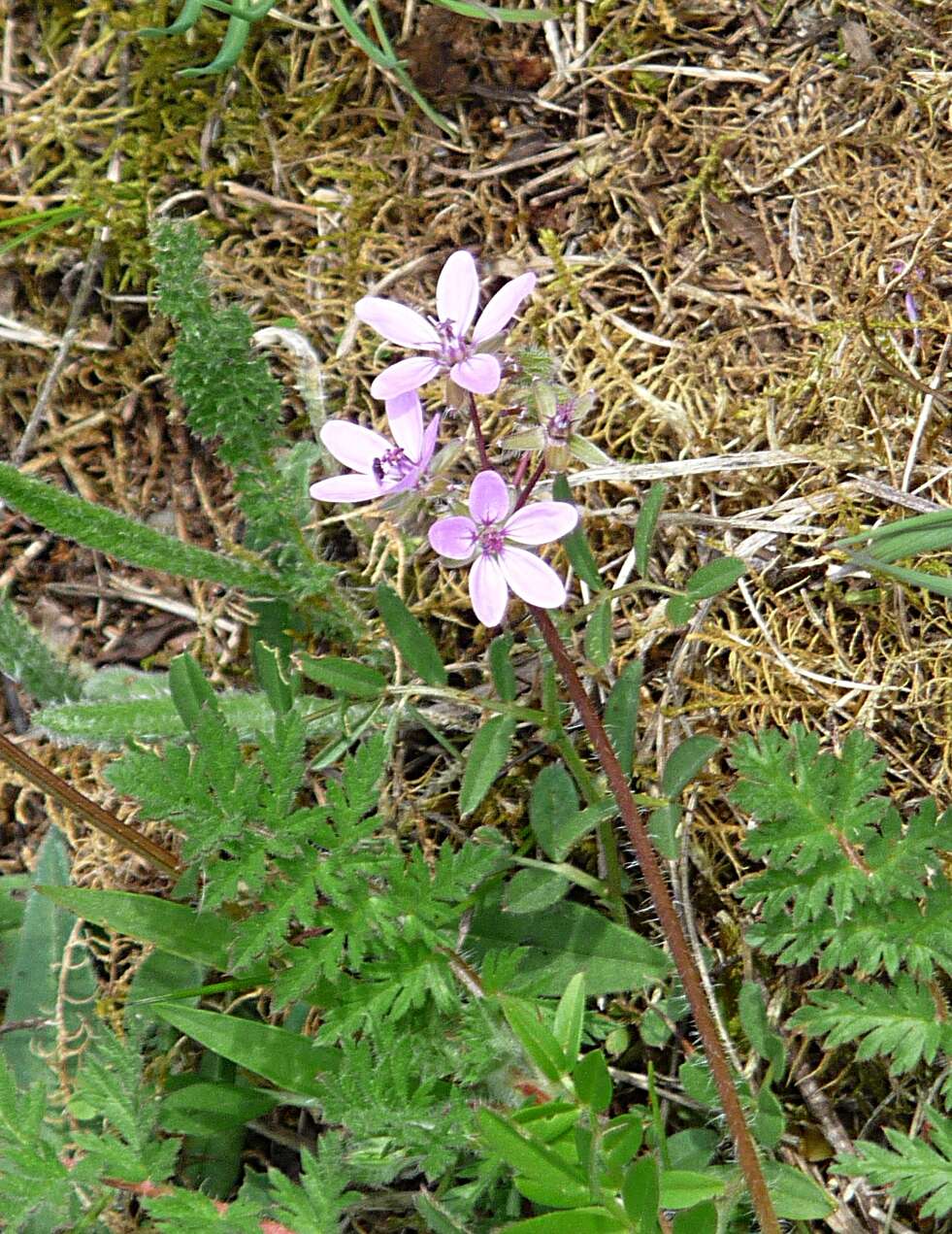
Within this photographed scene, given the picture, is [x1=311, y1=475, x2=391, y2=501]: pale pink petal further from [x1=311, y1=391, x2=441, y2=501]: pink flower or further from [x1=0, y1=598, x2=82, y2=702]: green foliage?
[x1=0, y1=598, x2=82, y2=702]: green foliage

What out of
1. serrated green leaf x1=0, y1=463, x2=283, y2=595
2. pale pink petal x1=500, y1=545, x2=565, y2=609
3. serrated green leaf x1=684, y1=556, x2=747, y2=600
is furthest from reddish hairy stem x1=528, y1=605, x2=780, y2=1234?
serrated green leaf x1=0, y1=463, x2=283, y2=595

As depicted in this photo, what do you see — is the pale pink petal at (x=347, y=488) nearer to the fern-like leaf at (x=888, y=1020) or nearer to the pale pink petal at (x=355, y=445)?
the pale pink petal at (x=355, y=445)

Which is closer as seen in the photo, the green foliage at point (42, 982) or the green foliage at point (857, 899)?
the green foliage at point (857, 899)

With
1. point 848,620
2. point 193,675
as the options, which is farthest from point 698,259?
point 193,675

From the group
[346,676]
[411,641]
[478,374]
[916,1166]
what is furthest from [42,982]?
[916,1166]

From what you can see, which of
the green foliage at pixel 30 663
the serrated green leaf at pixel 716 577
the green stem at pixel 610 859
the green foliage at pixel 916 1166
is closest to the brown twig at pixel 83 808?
the green foliage at pixel 30 663

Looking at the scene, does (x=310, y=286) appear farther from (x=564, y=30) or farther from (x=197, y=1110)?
(x=197, y=1110)

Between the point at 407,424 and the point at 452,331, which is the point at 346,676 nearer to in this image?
the point at 407,424
